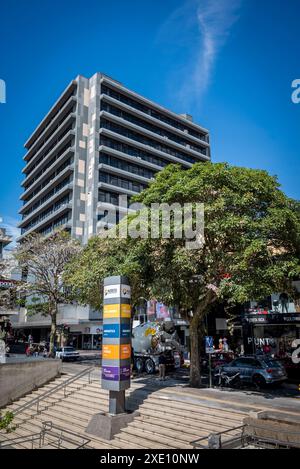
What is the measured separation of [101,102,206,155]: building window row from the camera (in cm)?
7138

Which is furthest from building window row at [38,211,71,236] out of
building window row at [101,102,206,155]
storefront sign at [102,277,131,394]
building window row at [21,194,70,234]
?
storefront sign at [102,277,131,394]

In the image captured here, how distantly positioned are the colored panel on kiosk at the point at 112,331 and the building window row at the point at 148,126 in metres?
60.4

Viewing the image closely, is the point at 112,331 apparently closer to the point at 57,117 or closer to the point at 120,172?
the point at 120,172

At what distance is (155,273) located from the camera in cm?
1927

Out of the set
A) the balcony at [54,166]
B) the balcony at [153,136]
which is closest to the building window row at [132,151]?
the balcony at [153,136]

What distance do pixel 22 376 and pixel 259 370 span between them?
13.9 metres

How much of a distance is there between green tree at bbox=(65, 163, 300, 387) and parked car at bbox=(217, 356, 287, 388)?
2829 mm

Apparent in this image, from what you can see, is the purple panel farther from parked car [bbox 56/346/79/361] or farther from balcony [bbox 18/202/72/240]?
balcony [bbox 18/202/72/240]

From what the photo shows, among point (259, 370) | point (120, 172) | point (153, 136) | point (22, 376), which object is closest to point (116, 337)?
point (259, 370)

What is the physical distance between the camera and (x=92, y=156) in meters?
65.9

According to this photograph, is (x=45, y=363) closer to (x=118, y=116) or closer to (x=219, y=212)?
(x=219, y=212)

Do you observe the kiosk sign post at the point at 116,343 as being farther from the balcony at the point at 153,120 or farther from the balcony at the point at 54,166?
the balcony at the point at 153,120

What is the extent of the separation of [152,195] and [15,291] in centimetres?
2251

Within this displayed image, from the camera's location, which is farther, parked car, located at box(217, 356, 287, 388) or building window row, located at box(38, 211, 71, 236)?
building window row, located at box(38, 211, 71, 236)
